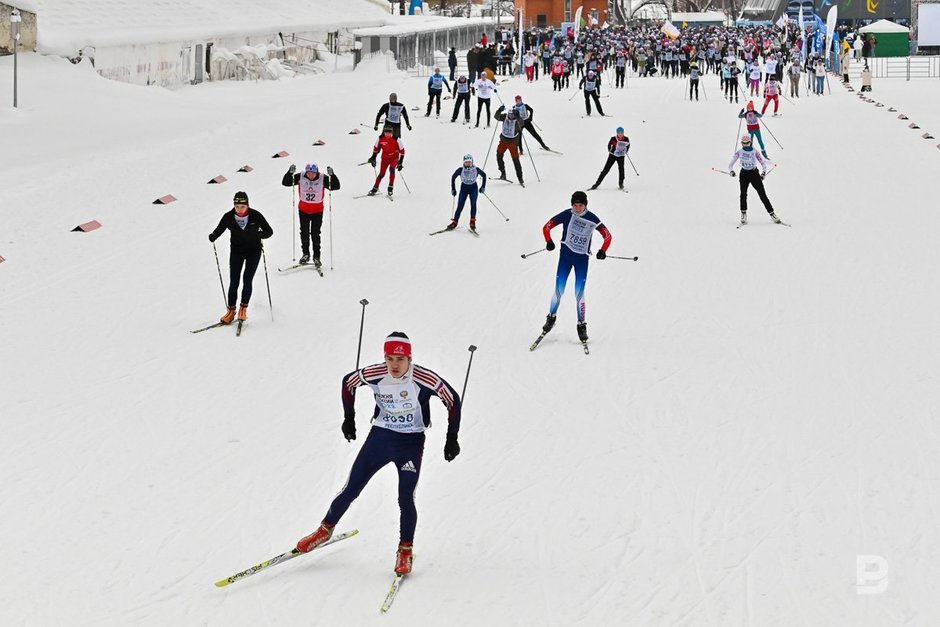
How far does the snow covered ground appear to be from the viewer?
653 centimetres

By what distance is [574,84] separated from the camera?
39.8 metres

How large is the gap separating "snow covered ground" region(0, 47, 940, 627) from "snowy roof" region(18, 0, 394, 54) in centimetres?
1150

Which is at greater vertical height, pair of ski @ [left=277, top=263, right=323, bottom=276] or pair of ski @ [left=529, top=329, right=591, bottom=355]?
pair of ski @ [left=277, top=263, right=323, bottom=276]

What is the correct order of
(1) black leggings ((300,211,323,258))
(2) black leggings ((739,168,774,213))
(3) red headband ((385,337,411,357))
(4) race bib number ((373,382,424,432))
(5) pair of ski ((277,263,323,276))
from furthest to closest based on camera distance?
(2) black leggings ((739,168,774,213)) → (5) pair of ski ((277,263,323,276)) → (1) black leggings ((300,211,323,258)) → (4) race bib number ((373,382,424,432)) → (3) red headband ((385,337,411,357))

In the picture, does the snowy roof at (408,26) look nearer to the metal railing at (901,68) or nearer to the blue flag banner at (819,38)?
the blue flag banner at (819,38)

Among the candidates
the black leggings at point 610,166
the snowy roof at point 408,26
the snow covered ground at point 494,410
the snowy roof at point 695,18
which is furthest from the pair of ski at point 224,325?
the snowy roof at point 695,18

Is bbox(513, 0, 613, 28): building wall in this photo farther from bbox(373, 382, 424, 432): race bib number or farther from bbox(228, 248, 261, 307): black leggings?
bbox(373, 382, 424, 432): race bib number

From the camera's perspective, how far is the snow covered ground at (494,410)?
653 cm

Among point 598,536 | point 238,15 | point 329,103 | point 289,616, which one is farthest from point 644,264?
point 238,15

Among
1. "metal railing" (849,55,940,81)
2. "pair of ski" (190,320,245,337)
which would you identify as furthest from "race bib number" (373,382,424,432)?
"metal railing" (849,55,940,81)

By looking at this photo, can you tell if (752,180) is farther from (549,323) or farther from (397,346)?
(397,346)

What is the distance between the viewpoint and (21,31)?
29.0 m

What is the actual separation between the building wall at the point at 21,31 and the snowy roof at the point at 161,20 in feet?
0.67

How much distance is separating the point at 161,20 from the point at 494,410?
30.9 metres
